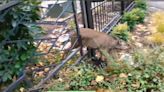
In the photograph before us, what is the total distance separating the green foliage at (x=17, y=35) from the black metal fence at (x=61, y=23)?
7 centimetres

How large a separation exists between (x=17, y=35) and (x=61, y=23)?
2.35ft

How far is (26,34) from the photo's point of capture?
2.73 meters

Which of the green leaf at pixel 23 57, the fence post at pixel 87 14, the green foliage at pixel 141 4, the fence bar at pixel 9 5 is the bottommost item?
the green foliage at pixel 141 4

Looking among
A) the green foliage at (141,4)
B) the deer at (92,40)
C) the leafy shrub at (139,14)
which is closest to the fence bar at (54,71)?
the deer at (92,40)

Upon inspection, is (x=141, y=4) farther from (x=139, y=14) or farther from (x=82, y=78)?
(x=82, y=78)

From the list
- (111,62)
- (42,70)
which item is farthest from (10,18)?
(111,62)

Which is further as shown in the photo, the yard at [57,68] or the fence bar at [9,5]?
the yard at [57,68]

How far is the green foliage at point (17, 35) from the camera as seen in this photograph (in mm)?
2549

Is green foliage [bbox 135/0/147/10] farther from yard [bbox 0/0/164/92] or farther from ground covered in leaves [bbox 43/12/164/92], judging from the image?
ground covered in leaves [bbox 43/12/164/92]

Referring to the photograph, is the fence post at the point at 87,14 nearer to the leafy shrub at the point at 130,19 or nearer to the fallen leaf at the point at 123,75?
the fallen leaf at the point at 123,75

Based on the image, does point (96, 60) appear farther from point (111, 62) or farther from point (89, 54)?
point (111, 62)

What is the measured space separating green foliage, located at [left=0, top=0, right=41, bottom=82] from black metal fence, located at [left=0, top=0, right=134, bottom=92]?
68mm

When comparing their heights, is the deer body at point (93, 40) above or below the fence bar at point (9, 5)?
below

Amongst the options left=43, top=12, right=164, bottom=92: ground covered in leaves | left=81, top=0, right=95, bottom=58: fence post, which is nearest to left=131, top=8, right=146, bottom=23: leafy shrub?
left=81, top=0, right=95, bottom=58: fence post
